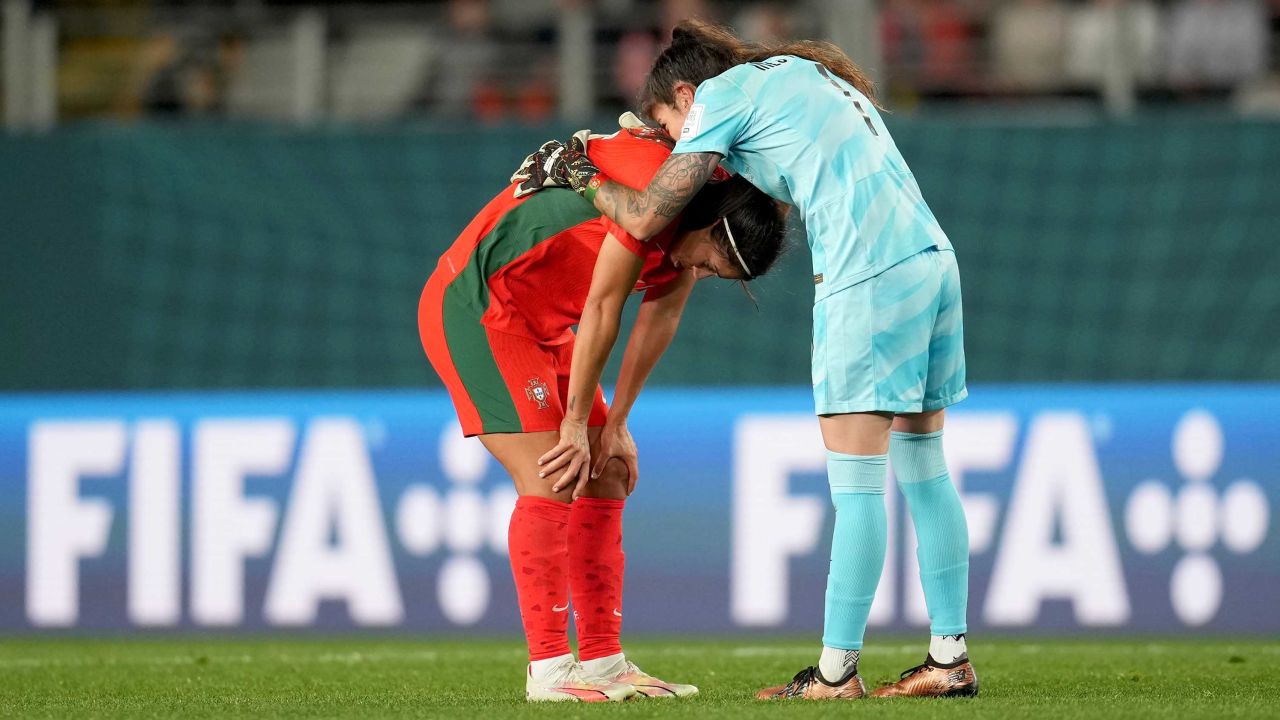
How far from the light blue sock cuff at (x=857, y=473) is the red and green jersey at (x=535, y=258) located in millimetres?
654

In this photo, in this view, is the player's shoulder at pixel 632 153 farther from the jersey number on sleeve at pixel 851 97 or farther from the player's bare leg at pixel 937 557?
the player's bare leg at pixel 937 557

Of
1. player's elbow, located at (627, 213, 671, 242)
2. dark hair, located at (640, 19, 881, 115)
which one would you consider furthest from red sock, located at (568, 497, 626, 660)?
dark hair, located at (640, 19, 881, 115)

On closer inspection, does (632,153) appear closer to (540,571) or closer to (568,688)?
(540,571)

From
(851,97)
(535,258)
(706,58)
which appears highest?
(706,58)

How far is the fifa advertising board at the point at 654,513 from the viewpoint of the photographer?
22.1 ft

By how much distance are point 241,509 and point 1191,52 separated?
4895 mm

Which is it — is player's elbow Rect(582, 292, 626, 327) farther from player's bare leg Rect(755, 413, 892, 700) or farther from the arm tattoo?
player's bare leg Rect(755, 413, 892, 700)

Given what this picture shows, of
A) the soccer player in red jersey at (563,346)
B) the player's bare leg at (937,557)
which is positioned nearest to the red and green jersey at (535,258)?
the soccer player in red jersey at (563,346)

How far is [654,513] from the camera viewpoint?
23.1 ft

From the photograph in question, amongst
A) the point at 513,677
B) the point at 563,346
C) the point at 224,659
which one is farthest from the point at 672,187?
the point at 224,659

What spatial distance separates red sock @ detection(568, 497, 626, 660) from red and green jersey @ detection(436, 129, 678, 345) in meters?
0.44

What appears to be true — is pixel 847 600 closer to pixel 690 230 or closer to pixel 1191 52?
pixel 690 230

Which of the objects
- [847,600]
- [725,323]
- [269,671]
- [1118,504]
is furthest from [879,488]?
[725,323]

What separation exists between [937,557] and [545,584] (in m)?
0.92
